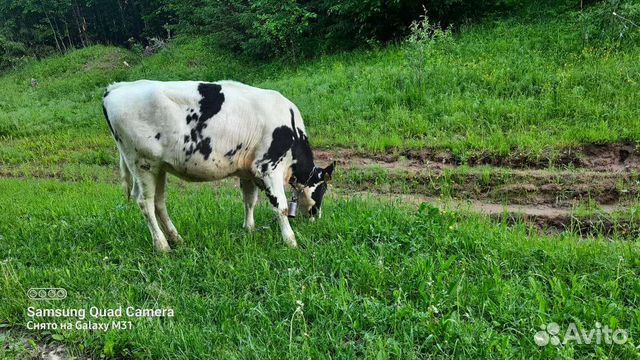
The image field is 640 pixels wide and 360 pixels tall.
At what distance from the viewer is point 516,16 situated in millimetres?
16078

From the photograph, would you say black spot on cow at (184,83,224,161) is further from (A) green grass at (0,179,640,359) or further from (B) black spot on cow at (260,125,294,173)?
(A) green grass at (0,179,640,359)

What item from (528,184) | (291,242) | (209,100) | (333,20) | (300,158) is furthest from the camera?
(333,20)

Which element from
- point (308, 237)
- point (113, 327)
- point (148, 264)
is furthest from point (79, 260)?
point (308, 237)

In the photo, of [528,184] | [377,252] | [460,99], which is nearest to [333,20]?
[460,99]

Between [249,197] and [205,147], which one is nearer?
[205,147]

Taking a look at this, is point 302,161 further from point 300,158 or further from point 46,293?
point 46,293

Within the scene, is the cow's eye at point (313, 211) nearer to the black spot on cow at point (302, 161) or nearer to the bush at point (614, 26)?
the black spot on cow at point (302, 161)

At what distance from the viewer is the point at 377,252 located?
17.0 feet

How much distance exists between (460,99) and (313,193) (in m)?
5.92

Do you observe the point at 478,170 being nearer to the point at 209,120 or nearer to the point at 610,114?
the point at 610,114

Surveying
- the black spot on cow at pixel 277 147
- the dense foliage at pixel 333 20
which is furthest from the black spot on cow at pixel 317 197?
the dense foliage at pixel 333 20

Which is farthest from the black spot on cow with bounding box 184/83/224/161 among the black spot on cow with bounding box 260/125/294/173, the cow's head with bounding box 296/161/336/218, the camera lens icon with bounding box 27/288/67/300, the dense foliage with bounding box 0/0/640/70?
the dense foliage with bounding box 0/0/640/70

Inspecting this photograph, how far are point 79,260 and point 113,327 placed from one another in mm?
1714

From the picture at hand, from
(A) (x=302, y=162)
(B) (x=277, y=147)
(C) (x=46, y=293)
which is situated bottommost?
(C) (x=46, y=293)
